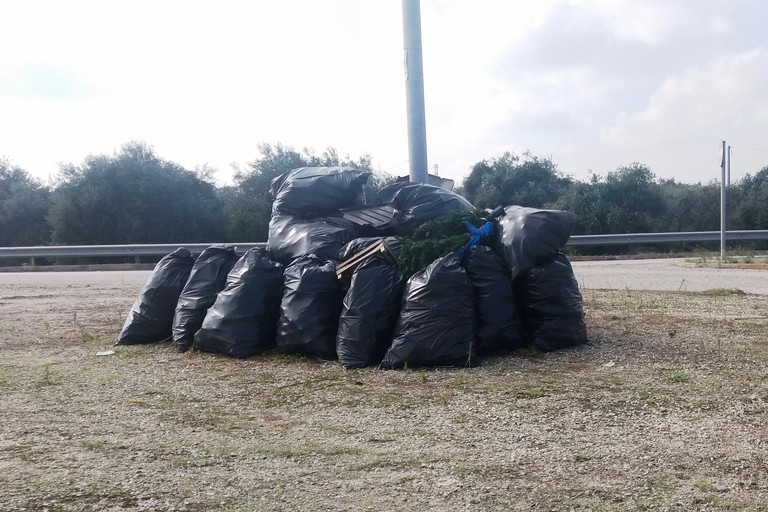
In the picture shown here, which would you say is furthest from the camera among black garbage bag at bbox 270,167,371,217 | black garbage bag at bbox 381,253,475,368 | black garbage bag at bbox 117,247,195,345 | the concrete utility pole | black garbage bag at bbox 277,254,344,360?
the concrete utility pole

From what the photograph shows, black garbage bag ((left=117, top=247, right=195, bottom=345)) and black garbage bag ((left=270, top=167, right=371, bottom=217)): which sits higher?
black garbage bag ((left=270, top=167, right=371, bottom=217))

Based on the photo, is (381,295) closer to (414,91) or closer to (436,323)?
(436,323)

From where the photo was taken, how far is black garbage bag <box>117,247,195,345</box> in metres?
6.16

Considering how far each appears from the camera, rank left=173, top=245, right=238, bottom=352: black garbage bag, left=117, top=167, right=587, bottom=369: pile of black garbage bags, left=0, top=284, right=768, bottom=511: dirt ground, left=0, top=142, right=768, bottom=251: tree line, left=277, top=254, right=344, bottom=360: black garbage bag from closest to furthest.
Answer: left=0, top=284, right=768, bottom=511: dirt ground → left=117, top=167, right=587, bottom=369: pile of black garbage bags → left=277, top=254, right=344, bottom=360: black garbage bag → left=173, top=245, right=238, bottom=352: black garbage bag → left=0, top=142, right=768, bottom=251: tree line

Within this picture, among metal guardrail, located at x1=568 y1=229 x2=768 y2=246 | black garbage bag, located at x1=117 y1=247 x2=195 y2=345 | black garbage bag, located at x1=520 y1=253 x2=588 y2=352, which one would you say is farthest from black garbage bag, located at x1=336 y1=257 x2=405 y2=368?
metal guardrail, located at x1=568 y1=229 x2=768 y2=246

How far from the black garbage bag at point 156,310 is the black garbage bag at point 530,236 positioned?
2.95 m

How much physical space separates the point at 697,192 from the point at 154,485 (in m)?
25.6

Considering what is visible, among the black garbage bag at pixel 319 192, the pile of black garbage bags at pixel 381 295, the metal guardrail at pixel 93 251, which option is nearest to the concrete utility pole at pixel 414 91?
the black garbage bag at pixel 319 192

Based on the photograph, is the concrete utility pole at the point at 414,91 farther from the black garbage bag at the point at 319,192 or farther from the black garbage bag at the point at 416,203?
the black garbage bag at the point at 416,203

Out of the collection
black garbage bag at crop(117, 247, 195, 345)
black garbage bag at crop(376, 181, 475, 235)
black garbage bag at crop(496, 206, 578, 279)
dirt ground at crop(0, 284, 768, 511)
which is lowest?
dirt ground at crop(0, 284, 768, 511)

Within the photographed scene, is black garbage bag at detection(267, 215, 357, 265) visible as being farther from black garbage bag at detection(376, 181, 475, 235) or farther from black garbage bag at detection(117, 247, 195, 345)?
black garbage bag at detection(117, 247, 195, 345)

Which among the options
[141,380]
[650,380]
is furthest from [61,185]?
[650,380]

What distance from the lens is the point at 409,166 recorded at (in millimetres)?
7773

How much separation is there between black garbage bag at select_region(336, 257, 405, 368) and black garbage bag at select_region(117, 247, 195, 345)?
1.89 meters
